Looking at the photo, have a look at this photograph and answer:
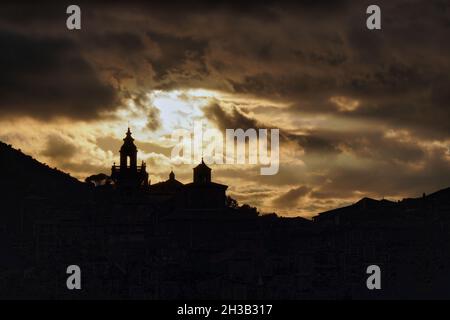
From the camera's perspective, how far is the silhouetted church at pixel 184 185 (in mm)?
185125

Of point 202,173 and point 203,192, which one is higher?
point 202,173

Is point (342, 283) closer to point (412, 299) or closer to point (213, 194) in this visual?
point (412, 299)

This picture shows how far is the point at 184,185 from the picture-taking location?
192 meters

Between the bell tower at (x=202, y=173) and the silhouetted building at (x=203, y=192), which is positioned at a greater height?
the bell tower at (x=202, y=173)

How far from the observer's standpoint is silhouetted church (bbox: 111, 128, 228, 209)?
185 meters

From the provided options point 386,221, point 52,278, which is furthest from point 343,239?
point 52,278

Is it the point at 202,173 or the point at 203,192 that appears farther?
the point at 202,173

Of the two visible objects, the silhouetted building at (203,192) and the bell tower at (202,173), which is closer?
the silhouetted building at (203,192)

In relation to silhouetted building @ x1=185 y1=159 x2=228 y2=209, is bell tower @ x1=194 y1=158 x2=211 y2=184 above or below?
above

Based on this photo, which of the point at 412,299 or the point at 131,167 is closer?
the point at 412,299

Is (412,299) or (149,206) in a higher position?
(149,206)
